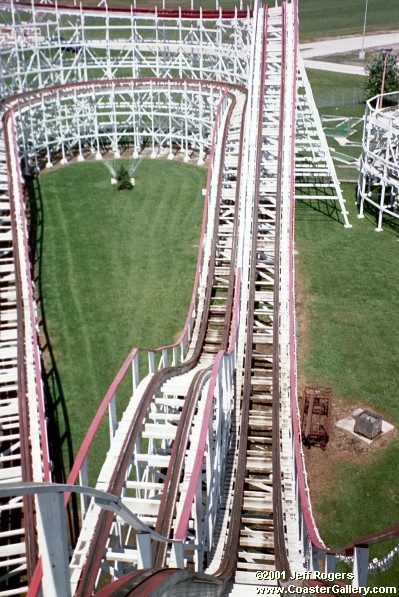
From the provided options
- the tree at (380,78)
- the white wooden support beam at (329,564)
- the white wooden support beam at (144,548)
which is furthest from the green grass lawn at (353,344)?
the tree at (380,78)

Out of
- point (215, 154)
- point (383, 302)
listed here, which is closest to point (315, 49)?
point (215, 154)

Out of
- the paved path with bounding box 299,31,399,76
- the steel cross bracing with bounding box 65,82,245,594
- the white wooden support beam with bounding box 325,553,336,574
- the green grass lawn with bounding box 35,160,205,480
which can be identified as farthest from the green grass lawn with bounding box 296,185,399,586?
the paved path with bounding box 299,31,399,76

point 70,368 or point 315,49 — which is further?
point 315,49

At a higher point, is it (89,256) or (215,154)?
(215,154)

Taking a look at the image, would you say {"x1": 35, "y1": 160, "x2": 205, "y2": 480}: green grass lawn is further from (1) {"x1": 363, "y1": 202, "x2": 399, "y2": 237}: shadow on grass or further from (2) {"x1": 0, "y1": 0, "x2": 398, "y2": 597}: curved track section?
(1) {"x1": 363, "y1": 202, "x2": 399, "y2": 237}: shadow on grass

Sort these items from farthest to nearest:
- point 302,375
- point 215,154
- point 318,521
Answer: point 215,154, point 302,375, point 318,521

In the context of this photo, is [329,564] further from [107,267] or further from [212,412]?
[107,267]

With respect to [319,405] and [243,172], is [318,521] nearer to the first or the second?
[319,405]

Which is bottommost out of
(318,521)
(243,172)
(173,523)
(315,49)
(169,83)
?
(318,521)
